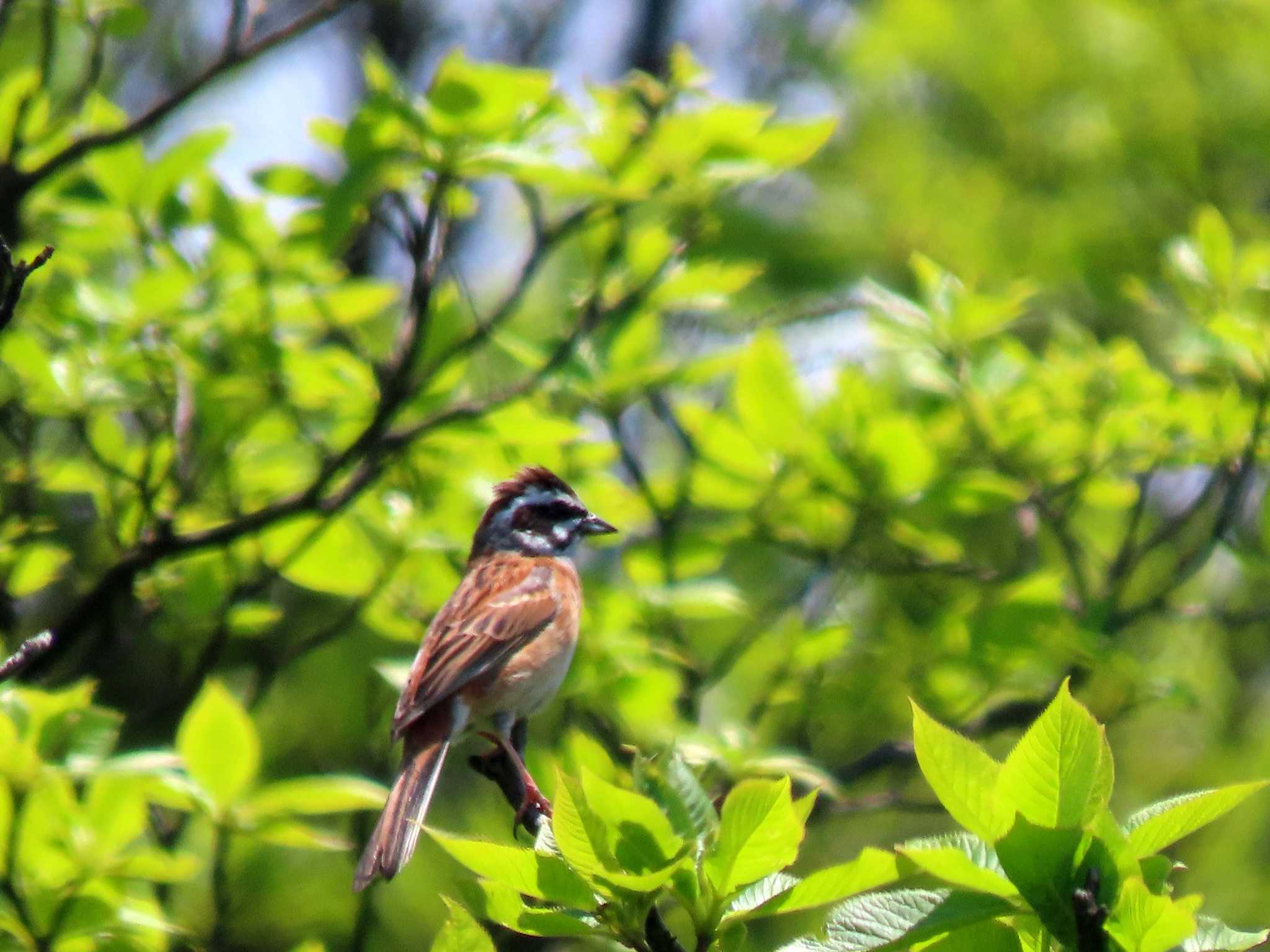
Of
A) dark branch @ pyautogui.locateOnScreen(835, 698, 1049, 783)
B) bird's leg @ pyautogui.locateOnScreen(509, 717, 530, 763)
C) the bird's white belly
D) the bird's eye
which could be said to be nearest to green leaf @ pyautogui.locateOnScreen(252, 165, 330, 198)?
the bird's eye

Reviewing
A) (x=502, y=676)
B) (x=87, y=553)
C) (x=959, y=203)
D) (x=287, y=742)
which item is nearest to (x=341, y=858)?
(x=287, y=742)

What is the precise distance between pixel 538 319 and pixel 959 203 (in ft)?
10.7

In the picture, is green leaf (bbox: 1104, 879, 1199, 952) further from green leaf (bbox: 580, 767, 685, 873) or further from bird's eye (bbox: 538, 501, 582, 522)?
bird's eye (bbox: 538, 501, 582, 522)

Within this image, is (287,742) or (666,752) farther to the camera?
(287,742)

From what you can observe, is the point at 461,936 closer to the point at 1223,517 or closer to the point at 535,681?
the point at 535,681

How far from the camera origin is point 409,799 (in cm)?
512

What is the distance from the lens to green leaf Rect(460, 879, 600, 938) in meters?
2.51

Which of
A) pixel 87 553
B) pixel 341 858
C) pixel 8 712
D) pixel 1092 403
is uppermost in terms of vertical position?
pixel 8 712

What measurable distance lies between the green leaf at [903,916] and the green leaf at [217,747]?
103 inches

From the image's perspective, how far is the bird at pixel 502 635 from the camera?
18.1 ft

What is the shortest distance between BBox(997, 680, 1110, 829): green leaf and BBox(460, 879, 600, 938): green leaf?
727 mm

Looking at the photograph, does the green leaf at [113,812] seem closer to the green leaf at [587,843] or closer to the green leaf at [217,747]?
the green leaf at [217,747]

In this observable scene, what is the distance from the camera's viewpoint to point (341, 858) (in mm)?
8477

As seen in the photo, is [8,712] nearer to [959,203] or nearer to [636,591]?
[636,591]
